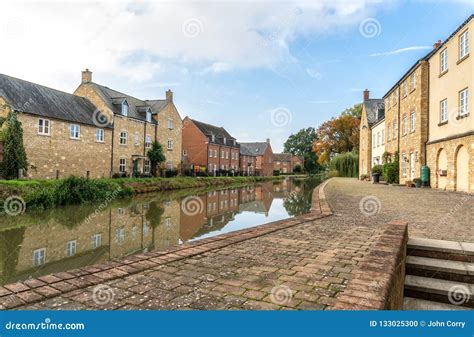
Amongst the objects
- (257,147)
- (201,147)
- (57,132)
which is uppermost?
(257,147)

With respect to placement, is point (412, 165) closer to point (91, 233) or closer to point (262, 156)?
point (91, 233)

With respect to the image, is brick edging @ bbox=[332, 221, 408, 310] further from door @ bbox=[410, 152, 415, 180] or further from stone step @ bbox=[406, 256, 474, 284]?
door @ bbox=[410, 152, 415, 180]

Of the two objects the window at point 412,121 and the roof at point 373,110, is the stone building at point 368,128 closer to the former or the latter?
the roof at point 373,110

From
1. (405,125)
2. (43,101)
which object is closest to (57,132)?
(43,101)

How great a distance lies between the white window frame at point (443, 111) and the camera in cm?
1684

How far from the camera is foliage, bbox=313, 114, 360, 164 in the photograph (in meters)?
53.2

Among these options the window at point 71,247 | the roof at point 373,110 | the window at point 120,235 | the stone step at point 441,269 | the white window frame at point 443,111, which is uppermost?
the roof at point 373,110

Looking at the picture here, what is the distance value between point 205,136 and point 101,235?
39.1 metres

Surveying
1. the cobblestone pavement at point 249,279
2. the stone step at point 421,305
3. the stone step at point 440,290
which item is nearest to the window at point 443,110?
the cobblestone pavement at point 249,279

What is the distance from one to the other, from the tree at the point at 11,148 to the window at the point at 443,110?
2265cm

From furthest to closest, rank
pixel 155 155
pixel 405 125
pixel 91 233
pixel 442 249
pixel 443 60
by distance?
pixel 155 155
pixel 405 125
pixel 443 60
pixel 91 233
pixel 442 249

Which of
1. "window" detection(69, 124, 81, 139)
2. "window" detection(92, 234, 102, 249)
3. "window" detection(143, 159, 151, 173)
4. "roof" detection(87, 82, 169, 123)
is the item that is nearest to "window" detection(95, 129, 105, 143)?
"window" detection(69, 124, 81, 139)

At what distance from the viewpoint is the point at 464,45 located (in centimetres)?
1485

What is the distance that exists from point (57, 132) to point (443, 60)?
24311 mm
